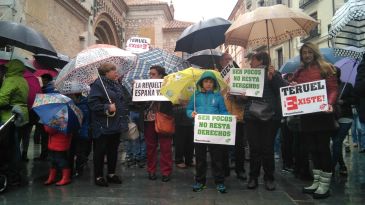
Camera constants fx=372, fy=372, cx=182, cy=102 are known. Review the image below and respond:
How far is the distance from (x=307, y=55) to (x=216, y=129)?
160 cm

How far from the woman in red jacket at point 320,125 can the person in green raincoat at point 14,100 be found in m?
4.03

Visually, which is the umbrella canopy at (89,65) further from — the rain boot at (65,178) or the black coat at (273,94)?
the black coat at (273,94)

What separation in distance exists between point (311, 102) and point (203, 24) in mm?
3387

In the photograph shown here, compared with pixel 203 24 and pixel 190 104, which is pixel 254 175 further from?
pixel 203 24

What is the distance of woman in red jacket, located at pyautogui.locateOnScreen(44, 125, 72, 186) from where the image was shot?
5.67 metres

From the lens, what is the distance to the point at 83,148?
646 cm

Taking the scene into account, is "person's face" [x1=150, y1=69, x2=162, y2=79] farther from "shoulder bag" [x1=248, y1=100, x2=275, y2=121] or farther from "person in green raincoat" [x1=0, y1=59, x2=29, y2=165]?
"person in green raincoat" [x1=0, y1=59, x2=29, y2=165]

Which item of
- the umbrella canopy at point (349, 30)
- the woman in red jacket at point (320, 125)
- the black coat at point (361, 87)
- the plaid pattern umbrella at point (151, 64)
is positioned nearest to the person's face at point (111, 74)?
the plaid pattern umbrella at point (151, 64)

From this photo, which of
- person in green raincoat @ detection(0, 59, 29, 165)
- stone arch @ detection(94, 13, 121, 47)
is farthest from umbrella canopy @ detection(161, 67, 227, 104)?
stone arch @ detection(94, 13, 121, 47)

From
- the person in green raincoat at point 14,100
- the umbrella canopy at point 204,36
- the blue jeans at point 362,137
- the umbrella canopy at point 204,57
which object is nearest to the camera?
the person in green raincoat at point 14,100

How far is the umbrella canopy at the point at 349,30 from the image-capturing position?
480 centimetres

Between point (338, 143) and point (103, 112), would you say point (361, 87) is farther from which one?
point (103, 112)

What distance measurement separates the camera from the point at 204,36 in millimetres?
7719

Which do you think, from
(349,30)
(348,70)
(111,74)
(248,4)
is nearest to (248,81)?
(349,30)
